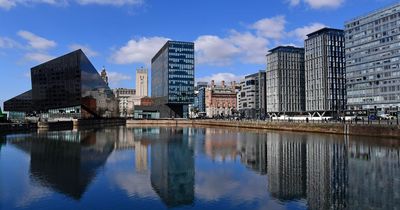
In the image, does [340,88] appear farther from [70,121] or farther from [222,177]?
[222,177]

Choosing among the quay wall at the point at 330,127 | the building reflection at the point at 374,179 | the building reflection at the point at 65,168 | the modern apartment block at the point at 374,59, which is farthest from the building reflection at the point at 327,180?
the modern apartment block at the point at 374,59

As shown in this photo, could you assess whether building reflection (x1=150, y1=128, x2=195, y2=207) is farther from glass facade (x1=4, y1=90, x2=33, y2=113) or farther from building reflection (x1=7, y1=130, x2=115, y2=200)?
glass facade (x1=4, y1=90, x2=33, y2=113)

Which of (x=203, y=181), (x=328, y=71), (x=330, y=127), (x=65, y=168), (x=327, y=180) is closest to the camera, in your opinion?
(x=327, y=180)

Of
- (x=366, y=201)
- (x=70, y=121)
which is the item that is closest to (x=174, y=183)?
(x=366, y=201)

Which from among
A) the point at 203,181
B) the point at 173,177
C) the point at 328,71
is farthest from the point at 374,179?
the point at 328,71

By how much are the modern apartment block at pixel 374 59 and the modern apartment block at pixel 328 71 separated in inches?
725

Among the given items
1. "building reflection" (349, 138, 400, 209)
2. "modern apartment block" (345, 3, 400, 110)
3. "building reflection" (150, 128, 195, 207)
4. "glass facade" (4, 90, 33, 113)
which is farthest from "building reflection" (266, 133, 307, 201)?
"glass facade" (4, 90, 33, 113)

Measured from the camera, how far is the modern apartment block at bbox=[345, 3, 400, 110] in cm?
13338

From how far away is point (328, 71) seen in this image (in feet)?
580

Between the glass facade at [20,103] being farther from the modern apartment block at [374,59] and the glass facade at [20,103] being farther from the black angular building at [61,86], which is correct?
the modern apartment block at [374,59]

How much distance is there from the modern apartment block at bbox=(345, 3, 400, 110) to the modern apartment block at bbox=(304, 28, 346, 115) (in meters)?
18.4

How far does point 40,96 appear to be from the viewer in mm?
150375

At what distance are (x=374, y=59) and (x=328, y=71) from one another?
114 ft

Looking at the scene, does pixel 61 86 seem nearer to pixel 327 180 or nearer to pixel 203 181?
pixel 203 181
